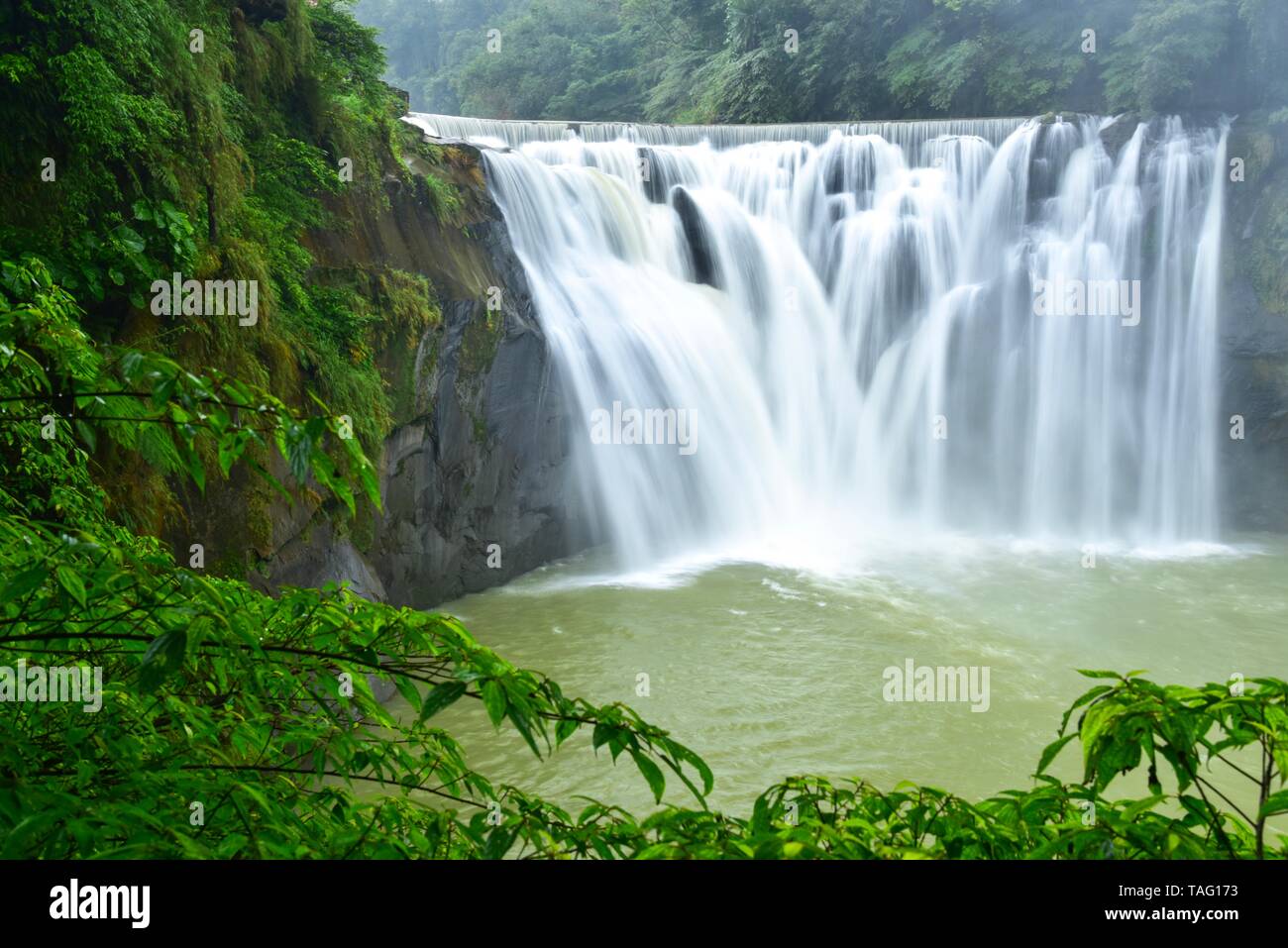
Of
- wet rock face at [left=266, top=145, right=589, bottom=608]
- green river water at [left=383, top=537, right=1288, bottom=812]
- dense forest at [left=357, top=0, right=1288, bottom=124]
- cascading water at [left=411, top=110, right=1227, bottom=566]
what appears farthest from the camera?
dense forest at [left=357, top=0, right=1288, bottom=124]

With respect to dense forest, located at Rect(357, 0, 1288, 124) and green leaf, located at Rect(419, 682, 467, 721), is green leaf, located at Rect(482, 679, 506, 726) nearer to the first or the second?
green leaf, located at Rect(419, 682, 467, 721)

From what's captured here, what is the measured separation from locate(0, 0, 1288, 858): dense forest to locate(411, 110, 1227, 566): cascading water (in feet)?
13.0

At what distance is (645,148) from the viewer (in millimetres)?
14805

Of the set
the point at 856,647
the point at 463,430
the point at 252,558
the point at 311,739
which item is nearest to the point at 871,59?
the point at 463,430

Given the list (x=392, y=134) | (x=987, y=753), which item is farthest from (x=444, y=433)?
(x=987, y=753)

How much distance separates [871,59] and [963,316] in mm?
12143

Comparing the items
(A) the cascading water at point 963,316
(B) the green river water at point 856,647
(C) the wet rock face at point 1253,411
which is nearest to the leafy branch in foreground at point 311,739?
(B) the green river water at point 856,647

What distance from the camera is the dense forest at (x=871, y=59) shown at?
17.5m

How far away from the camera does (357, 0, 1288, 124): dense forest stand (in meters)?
17.5

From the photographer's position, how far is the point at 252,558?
267 inches

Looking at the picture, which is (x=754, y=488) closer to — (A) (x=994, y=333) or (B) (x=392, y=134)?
(A) (x=994, y=333)

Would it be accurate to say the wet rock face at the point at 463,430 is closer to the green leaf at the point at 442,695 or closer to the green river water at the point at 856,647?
the green river water at the point at 856,647

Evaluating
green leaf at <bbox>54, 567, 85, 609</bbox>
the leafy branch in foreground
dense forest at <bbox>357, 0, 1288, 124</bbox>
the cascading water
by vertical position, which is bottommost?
the leafy branch in foreground

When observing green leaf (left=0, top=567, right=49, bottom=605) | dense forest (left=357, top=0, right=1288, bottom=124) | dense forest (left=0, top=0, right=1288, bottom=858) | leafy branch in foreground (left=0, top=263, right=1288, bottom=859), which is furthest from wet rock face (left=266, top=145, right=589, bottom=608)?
dense forest (left=357, top=0, right=1288, bottom=124)
